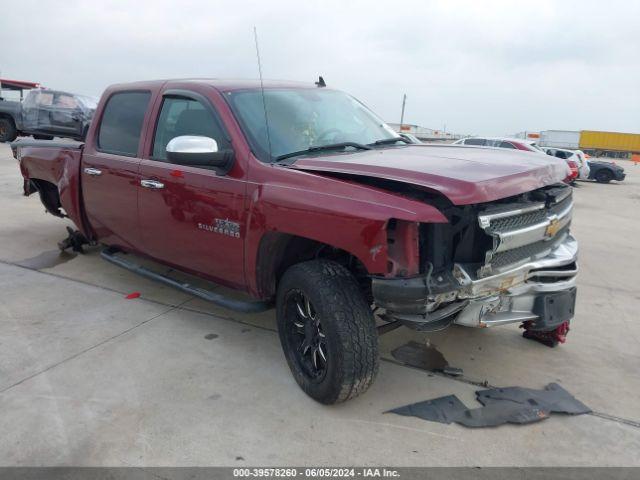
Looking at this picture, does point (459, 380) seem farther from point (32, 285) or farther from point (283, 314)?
point (32, 285)

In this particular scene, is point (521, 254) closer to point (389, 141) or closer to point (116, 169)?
point (389, 141)

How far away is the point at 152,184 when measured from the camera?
12.7 ft

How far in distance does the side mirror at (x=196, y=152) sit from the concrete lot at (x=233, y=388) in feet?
4.45

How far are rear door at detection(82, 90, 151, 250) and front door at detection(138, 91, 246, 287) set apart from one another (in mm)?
191

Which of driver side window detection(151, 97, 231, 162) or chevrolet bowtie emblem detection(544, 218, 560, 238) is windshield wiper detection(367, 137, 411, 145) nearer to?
driver side window detection(151, 97, 231, 162)

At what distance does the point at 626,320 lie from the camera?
442 centimetres

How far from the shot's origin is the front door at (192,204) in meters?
3.35

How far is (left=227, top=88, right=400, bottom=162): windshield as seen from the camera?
10.9 feet

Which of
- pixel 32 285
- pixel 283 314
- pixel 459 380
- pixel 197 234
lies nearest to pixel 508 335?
pixel 459 380

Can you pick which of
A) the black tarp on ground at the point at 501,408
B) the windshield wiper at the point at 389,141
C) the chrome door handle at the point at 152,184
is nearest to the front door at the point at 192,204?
the chrome door handle at the point at 152,184

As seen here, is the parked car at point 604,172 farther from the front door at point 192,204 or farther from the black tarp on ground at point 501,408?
the front door at point 192,204

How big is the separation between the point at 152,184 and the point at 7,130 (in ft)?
58.2

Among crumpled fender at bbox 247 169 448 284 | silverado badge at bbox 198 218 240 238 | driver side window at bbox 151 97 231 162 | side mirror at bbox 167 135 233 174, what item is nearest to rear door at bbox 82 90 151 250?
driver side window at bbox 151 97 231 162

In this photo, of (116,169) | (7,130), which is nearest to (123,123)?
(116,169)
